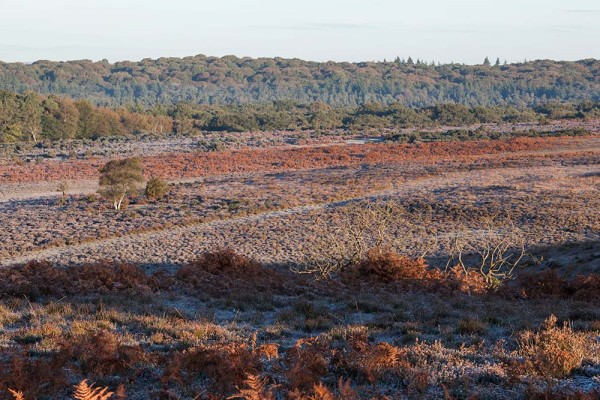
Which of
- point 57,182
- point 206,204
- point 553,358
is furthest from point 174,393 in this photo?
point 57,182

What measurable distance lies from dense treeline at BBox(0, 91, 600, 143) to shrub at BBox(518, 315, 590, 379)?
220 ft

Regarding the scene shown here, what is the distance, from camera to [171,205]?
29734 mm

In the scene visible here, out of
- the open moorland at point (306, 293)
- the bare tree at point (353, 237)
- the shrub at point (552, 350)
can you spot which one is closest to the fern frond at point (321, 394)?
the open moorland at point (306, 293)

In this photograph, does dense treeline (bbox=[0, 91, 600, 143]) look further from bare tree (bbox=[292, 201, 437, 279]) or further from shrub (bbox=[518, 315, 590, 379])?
shrub (bbox=[518, 315, 590, 379])

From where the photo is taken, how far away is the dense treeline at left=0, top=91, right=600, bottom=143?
69938 millimetres

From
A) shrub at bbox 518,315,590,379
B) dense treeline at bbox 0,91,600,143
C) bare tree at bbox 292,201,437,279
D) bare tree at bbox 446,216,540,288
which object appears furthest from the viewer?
dense treeline at bbox 0,91,600,143

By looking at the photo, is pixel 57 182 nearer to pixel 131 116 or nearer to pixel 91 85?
pixel 131 116

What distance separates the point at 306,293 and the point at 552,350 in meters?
5.78

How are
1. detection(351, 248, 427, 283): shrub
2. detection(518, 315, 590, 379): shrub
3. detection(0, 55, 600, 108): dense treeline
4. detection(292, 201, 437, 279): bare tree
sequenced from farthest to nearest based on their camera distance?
detection(0, 55, 600, 108): dense treeline → detection(292, 201, 437, 279): bare tree → detection(351, 248, 427, 283): shrub → detection(518, 315, 590, 379): shrub

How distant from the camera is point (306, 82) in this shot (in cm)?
18138

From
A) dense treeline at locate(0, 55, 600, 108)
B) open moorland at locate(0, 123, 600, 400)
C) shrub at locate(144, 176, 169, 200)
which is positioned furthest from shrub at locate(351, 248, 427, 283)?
dense treeline at locate(0, 55, 600, 108)

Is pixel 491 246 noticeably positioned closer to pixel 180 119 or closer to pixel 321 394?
pixel 321 394

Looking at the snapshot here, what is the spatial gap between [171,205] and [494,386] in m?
25.2

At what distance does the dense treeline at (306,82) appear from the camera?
524 feet
